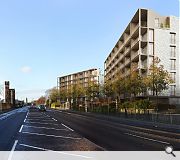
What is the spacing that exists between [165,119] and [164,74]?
52.3 ft

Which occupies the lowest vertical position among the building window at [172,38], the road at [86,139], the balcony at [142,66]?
the road at [86,139]

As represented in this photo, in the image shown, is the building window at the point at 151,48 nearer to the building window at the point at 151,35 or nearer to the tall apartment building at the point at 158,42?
the tall apartment building at the point at 158,42

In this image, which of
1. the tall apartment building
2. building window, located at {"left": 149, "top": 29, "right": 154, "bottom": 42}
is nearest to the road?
the tall apartment building

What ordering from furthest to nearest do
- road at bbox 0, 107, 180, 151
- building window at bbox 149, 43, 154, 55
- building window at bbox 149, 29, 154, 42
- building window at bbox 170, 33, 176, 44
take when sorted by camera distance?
building window at bbox 170, 33, 176, 44 < building window at bbox 149, 29, 154, 42 < building window at bbox 149, 43, 154, 55 < road at bbox 0, 107, 180, 151

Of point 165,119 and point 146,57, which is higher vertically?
point 146,57

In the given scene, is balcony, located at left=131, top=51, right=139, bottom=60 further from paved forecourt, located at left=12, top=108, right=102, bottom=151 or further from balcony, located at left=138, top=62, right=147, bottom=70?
paved forecourt, located at left=12, top=108, right=102, bottom=151

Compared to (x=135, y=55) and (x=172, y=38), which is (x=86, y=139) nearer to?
(x=135, y=55)

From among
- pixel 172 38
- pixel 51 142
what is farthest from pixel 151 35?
pixel 51 142

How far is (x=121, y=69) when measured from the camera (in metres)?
90.0

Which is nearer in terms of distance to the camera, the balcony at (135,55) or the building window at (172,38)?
the balcony at (135,55)

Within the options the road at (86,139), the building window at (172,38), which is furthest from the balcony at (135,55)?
the road at (86,139)
